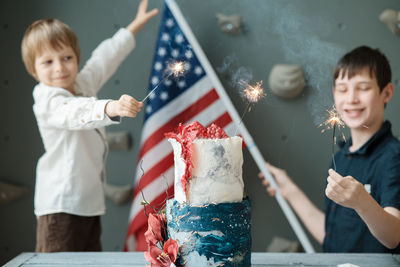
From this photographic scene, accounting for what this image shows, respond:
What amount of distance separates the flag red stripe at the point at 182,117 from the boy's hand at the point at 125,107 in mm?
620

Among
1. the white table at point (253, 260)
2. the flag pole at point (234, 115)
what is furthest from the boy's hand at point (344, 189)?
the flag pole at point (234, 115)

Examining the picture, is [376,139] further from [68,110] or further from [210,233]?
[68,110]

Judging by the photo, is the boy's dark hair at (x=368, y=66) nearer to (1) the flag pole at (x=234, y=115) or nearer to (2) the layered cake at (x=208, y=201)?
(1) the flag pole at (x=234, y=115)

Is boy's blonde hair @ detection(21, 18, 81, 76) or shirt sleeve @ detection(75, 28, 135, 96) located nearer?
boy's blonde hair @ detection(21, 18, 81, 76)

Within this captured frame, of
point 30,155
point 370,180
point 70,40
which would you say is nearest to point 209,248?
point 370,180

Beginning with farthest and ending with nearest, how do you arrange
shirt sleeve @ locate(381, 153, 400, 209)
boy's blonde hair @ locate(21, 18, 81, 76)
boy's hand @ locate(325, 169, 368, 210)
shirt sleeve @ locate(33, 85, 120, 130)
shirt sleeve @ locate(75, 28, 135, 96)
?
shirt sleeve @ locate(75, 28, 135, 96) < boy's blonde hair @ locate(21, 18, 81, 76) < shirt sleeve @ locate(381, 153, 400, 209) < shirt sleeve @ locate(33, 85, 120, 130) < boy's hand @ locate(325, 169, 368, 210)

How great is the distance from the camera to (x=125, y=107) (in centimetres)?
95

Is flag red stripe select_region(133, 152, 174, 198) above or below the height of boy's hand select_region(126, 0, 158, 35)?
below

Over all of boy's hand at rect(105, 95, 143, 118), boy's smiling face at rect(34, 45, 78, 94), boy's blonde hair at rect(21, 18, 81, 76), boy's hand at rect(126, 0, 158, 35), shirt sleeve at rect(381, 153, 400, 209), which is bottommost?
shirt sleeve at rect(381, 153, 400, 209)

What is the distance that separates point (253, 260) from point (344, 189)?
318 mm

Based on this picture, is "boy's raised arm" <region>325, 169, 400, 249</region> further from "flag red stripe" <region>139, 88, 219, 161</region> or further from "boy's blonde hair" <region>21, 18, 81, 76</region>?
"boy's blonde hair" <region>21, 18, 81, 76</region>

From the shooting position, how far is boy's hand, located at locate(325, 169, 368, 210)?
0.91m

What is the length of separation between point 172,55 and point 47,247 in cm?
85

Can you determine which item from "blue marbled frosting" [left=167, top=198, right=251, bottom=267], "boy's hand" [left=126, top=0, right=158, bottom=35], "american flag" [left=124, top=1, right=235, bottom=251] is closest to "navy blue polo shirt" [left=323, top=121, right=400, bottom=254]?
"american flag" [left=124, top=1, right=235, bottom=251]
